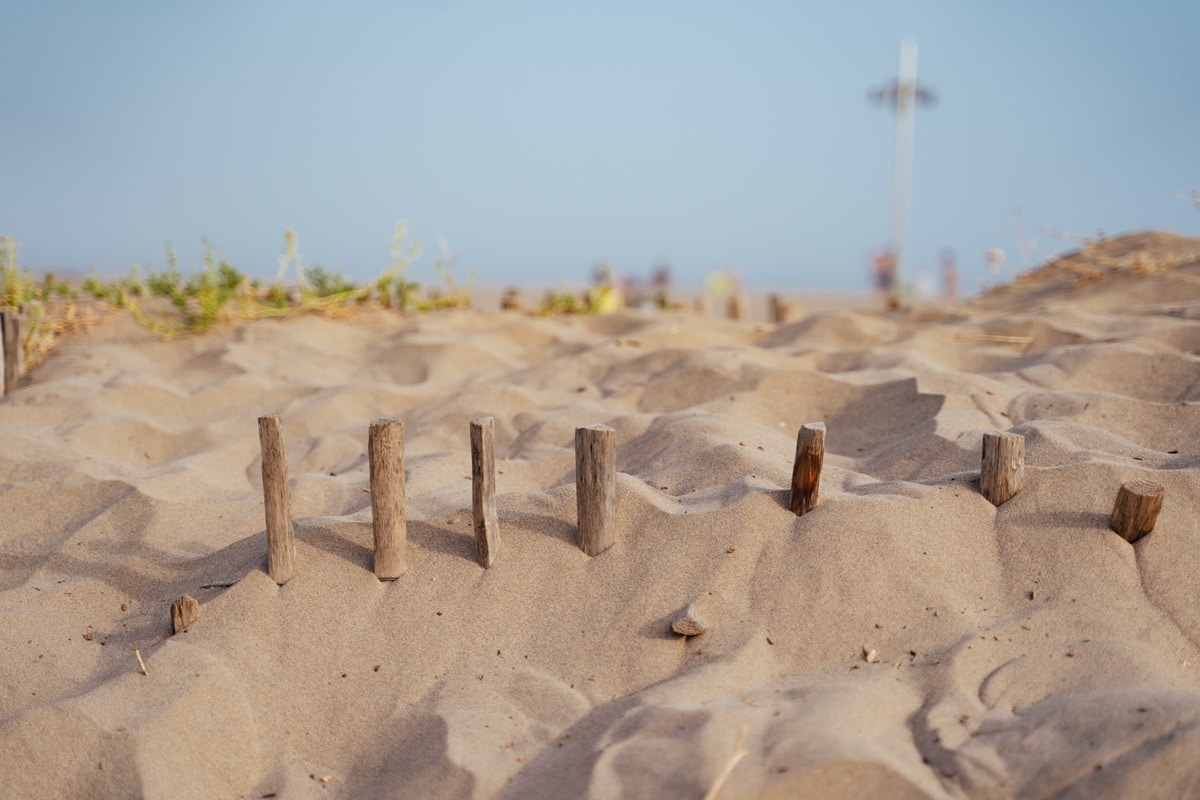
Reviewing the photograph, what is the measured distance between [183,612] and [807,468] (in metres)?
1.83

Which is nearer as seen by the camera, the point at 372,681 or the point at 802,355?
the point at 372,681

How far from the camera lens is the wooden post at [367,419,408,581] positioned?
278 centimetres

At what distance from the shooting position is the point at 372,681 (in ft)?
8.54

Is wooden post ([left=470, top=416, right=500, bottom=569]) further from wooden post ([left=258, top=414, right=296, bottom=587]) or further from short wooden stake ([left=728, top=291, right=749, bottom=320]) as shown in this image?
short wooden stake ([left=728, top=291, right=749, bottom=320])

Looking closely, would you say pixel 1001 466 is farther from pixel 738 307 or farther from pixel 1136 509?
pixel 738 307

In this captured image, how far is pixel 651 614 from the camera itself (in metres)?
2.71

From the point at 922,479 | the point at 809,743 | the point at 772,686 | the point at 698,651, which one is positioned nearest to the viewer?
the point at 809,743

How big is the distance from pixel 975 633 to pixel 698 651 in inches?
28.1

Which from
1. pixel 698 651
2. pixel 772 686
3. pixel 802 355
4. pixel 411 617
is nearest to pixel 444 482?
pixel 411 617

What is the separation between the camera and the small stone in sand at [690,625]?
260 cm

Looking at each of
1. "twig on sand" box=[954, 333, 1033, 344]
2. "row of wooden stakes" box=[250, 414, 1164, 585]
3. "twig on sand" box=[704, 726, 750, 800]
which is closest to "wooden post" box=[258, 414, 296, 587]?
"row of wooden stakes" box=[250, 414, 1164, 585]

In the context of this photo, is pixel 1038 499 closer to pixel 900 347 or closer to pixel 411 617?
pixel 411 617

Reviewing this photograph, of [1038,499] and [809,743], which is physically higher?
[1038,499]

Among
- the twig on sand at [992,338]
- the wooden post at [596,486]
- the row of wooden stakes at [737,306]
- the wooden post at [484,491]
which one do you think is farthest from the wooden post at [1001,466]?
the row of wooden stakes at [737,306]
